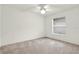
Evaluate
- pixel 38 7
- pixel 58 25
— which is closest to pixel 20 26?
pixel 38 7

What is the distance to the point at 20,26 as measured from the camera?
1.76 m

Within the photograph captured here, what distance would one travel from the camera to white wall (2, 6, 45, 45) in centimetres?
173

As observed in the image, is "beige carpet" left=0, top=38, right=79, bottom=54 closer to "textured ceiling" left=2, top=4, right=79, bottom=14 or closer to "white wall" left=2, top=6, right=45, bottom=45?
"white wall" left=2, top=6, right=45, bottom=45

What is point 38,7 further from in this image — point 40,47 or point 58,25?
point 40,47

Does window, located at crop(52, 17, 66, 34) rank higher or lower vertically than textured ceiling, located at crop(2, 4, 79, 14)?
lower

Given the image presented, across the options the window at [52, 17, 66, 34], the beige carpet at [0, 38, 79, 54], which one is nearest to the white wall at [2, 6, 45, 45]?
the beige carpet at [0, 38, 79, 54]

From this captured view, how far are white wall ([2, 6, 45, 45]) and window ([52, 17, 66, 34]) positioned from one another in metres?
0.32

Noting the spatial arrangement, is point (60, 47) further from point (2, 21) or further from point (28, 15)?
point (2, 21)

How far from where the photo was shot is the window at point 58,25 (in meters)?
1.93

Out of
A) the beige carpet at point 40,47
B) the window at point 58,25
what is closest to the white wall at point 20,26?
the beige carpet at point 40,47

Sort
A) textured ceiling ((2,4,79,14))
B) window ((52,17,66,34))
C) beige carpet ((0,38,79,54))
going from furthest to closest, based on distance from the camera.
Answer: window ((52,17,66,34)), beige carpet ((0,38,79,54)), textured ceiling ((2,4,79,14))

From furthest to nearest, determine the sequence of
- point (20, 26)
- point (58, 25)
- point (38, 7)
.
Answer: point (58, 25)
point (20, 26)
point (38, 7)

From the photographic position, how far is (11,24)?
1.74 m

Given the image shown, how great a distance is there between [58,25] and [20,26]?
825mm
